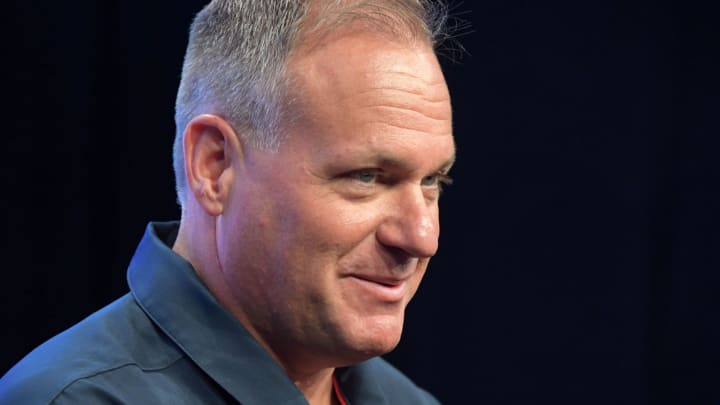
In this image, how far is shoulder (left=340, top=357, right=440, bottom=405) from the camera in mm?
1776

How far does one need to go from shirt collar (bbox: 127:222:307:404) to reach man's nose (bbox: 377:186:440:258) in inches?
9.9

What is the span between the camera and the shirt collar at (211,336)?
148 cm

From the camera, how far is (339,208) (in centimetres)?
143

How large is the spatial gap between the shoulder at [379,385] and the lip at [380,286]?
1.06ft

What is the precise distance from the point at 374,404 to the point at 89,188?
80 centimetres

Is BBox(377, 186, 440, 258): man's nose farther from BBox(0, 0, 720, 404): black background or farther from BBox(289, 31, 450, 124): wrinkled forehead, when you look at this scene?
BBox(0, 0, 720, 404): black background

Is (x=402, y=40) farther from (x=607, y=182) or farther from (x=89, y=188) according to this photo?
(x=607, y=182)

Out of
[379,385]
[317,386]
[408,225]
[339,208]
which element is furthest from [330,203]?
[379,385]

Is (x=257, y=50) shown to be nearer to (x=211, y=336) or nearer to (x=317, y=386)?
(x=211, y=336)

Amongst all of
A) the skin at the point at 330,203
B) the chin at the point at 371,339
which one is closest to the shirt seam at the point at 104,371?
the skin at the point at 330,203

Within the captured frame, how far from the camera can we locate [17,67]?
2.06 m

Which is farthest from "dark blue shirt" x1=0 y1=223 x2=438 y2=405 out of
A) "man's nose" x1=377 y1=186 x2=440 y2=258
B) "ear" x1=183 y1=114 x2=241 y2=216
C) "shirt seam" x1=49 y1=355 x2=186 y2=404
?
"man's nose" x1=377 y1=186 x2=440 y2=258

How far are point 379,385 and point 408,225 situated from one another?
489 mm

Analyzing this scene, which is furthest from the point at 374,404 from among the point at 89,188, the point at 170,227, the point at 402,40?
the point at 89,188
